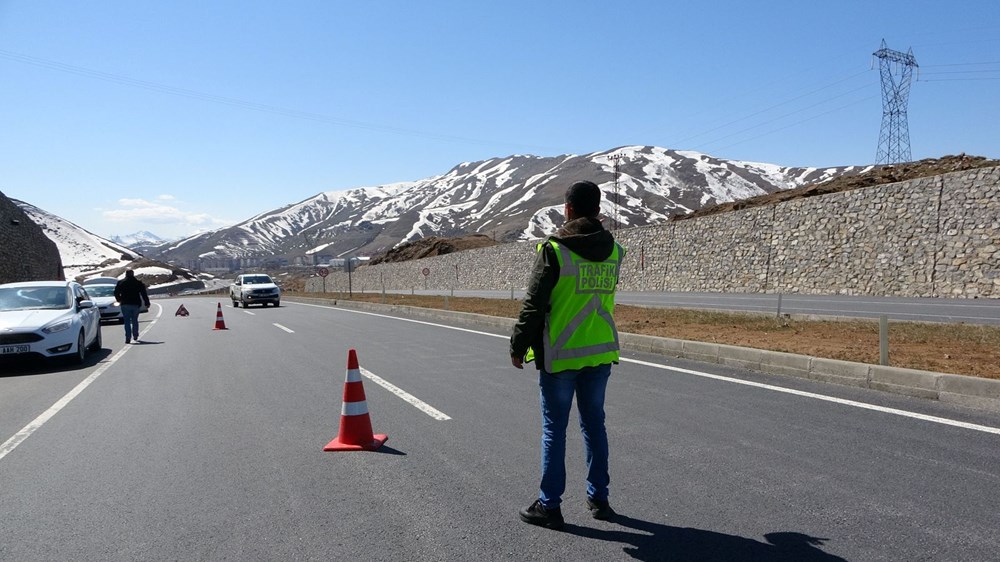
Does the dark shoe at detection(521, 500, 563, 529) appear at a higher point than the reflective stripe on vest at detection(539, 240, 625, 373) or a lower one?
lower

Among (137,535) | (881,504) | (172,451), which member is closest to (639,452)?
(881,504)

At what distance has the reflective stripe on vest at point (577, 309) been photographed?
366 cm

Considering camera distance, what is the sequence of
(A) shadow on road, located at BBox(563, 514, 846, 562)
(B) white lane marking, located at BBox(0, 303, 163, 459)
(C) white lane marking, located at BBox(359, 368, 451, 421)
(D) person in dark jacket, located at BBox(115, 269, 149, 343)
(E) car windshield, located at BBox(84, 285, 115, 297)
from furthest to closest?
(E) car windshield, located at BBox(84, 285, 115, 297), (D) person in dark jacket, located at BBox(115, 269, 149, 343), (C) white lane marking, located at BBox(359, 368, 451, 421), (B) white lane marking, located at BBox(0, 303, 163, 459), (A) shadow on road, located at BBox(563, 514, 846, 562)

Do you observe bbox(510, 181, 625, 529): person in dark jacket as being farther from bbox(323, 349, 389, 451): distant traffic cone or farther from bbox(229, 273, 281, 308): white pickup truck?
bbox(229, 273, 281, 308): white pickup truck

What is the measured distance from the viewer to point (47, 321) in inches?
427

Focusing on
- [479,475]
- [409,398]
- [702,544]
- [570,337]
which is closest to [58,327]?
[409,398]

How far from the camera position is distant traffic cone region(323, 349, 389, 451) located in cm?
544

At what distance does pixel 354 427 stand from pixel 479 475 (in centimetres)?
139

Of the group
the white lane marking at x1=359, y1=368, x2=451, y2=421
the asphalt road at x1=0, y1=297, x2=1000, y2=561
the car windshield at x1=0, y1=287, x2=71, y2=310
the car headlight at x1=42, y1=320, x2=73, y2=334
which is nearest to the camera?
the asphalt road at x1=0, y1=297, x2=1000, y2=561

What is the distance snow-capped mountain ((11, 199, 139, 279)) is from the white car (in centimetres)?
12145

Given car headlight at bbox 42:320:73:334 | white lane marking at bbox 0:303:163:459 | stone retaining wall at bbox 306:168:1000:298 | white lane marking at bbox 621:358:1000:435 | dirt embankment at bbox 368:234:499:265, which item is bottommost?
white lane marking at bbox 0:303:163:459

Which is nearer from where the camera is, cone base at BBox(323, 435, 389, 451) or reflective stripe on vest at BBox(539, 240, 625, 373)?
reflective stripe on vest at BBox(539, 240, 625, 373)

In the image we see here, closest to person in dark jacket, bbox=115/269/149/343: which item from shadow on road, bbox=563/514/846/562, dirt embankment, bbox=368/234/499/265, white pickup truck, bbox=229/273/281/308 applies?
shadow on road, bbox=563/514/846/562

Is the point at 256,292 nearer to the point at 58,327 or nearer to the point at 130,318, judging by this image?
the point at 130,318
